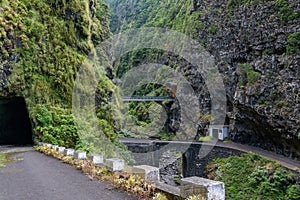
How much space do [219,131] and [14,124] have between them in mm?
19039

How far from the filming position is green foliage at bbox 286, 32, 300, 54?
18.7m

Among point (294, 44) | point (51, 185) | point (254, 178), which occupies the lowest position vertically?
point (254, 178)

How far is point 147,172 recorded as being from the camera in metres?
5.14

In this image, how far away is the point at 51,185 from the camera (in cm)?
600

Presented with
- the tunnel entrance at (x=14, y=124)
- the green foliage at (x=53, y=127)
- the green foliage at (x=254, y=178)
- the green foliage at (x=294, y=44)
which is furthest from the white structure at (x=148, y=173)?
the green foliage at (x=294, y=44)

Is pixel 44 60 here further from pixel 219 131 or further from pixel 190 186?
pixel 219 131

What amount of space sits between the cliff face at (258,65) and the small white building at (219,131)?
77 cm

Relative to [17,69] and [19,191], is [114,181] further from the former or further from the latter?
[17,69]

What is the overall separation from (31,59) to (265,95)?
1695cm

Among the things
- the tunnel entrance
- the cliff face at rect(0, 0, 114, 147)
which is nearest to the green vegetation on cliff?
the cliff face at rect(0, 0, 114, 147)

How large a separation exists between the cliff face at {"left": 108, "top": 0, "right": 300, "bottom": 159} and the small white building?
775mm

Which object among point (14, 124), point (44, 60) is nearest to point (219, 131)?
point (44, 60)

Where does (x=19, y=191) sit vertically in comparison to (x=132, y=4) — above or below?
below

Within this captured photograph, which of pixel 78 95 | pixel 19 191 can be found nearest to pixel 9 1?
pixel 78 95
